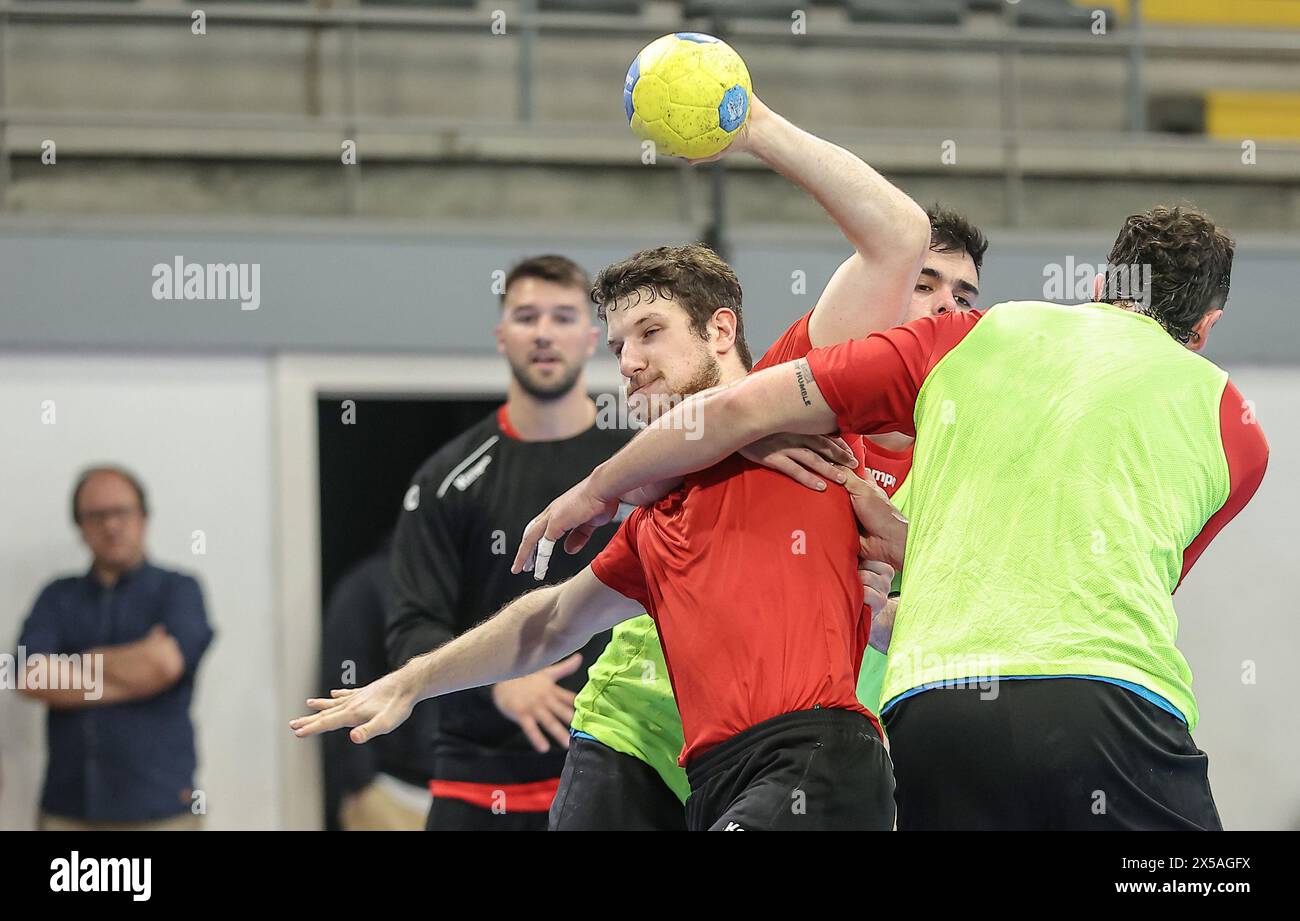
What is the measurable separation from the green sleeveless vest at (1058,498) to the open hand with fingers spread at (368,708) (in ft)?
4.15

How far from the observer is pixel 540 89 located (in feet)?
33.3

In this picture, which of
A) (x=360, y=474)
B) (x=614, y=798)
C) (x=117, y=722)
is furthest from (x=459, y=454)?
(x=614, y=798)

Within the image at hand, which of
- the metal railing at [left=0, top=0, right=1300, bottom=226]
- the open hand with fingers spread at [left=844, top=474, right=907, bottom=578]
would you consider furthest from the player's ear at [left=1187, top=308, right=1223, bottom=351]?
the metal railing at [left=0, top=0, right=1300, bottom=226]

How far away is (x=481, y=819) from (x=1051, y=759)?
11.2ft

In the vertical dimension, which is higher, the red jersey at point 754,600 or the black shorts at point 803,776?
the red jersey at point 754,600

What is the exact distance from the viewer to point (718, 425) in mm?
3361

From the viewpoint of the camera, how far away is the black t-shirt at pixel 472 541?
627 cm

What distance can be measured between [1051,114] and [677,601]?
8.15m

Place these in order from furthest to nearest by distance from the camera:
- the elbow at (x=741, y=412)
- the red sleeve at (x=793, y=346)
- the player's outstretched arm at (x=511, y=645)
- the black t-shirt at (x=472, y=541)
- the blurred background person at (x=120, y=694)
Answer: the blurred background person at (x=120, y=694) < the black t-shirt at (x=472, y=541) < the player's outstretched arm at (x=511, y=645) < the red sleeve at (x=793, y=346) < the elbow at (x=741, y=412)

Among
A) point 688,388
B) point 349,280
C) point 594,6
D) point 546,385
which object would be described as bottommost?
point 688,388

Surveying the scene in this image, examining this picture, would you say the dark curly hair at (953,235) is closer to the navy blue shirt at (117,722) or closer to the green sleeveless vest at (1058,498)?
the green sleeveless vest at (1058,498)

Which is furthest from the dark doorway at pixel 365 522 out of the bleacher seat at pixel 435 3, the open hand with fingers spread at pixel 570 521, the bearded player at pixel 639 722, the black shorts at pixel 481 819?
the open hand with fingers spread at pixel 570 521

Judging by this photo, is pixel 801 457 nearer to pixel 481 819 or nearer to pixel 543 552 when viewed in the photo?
pixel 543 552

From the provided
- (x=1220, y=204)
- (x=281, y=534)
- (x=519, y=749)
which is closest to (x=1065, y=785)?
(x=519, y=749)
